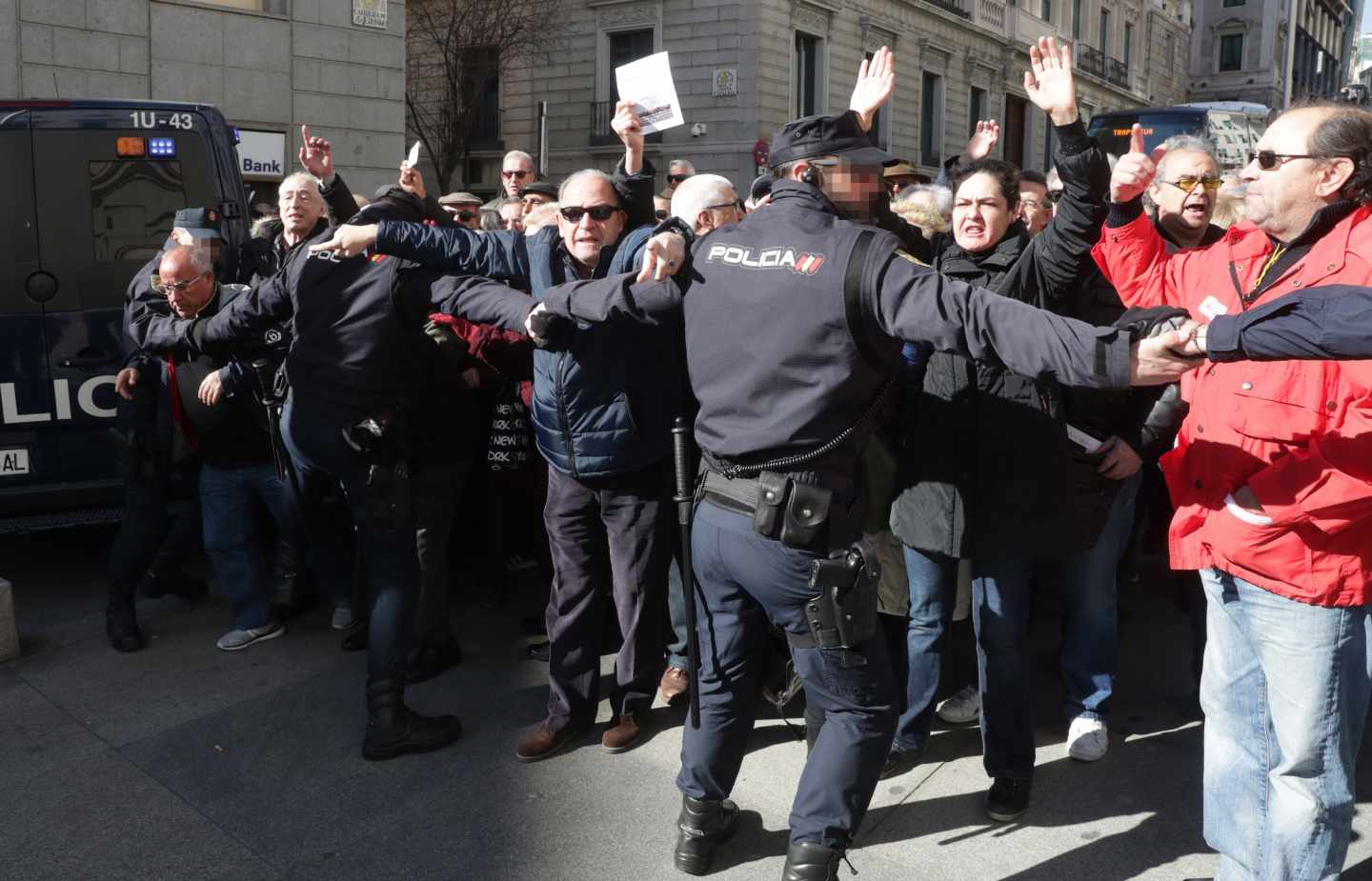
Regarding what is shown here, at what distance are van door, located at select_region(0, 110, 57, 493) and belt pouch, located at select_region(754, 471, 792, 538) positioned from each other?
421cm

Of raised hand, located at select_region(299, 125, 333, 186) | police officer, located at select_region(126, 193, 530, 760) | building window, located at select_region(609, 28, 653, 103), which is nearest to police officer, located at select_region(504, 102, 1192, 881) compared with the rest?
police officer, located at select_region(126, 193, 530, 760)

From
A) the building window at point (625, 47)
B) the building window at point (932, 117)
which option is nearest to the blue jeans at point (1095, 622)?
the building window at point (625, 47)

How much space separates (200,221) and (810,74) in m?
24.9

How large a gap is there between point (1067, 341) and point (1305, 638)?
90cm

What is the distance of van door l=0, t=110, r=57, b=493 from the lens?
538 cm

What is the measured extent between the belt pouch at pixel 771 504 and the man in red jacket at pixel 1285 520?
36.8 inches

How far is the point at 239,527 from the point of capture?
5082mm

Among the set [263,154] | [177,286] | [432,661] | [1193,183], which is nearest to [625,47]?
[263,154]

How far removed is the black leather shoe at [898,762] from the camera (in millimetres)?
3771

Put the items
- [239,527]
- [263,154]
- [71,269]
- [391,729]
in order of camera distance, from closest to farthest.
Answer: [391,729] → [239,527] → [71,269] → [263,154]

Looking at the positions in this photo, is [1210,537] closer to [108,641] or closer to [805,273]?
[805,273]

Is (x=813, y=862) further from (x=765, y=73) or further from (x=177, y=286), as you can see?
(x=765, y=73)

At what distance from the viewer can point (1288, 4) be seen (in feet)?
179

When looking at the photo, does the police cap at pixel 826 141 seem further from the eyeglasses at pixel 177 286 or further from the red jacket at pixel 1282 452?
the eyeglasses at pixel 177 286
